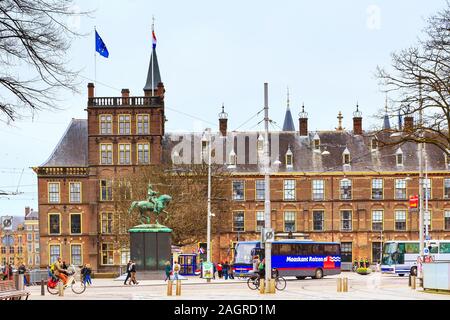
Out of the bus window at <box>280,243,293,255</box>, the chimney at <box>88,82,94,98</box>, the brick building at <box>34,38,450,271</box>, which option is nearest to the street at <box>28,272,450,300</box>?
the bus window at <box>280,243,293,255</box>

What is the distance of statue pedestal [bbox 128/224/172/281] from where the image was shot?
5191 centimetres

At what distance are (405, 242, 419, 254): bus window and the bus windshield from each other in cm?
1288

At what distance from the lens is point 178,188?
2884 inches

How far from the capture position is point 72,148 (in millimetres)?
84375

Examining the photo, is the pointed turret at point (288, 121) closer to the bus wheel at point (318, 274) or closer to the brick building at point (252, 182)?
the brick building at point (252, 182)

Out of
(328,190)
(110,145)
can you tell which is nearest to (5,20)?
(110,145)

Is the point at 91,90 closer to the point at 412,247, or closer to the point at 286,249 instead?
the point at 286,249

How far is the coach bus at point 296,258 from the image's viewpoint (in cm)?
5800

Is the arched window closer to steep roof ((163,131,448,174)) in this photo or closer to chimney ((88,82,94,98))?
steep roof ((163,131,448,174))

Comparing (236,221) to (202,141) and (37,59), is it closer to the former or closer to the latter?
(202,141)

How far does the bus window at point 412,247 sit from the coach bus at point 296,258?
690cm
